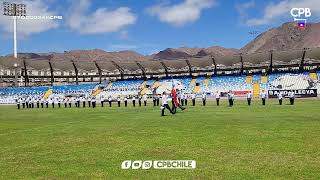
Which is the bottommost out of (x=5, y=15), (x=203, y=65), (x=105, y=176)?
(x=105, y=176)

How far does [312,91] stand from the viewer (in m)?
58.0

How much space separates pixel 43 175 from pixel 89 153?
289 centimetres

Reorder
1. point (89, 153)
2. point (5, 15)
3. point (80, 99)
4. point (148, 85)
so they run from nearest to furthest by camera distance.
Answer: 1. point (89, 153)
2. point (80, 99)
3. point (148, 85)
4. point (5, 15)

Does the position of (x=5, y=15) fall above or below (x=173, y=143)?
above

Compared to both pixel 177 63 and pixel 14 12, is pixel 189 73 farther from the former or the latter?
pixel 14 12

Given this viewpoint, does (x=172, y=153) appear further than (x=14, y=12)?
No

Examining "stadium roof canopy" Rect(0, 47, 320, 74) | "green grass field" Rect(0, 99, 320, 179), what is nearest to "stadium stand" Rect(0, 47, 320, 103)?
"stadium roof canopy" Rect(0, 47, 320, 74)

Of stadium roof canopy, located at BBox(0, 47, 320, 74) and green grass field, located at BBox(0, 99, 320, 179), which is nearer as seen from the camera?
green grass field, located at BBox(0, 99, 320, 179)

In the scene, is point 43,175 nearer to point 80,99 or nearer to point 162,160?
point 162,160

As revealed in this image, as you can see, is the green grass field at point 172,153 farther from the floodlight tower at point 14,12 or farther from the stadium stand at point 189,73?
the floodlight tower at point 14,12

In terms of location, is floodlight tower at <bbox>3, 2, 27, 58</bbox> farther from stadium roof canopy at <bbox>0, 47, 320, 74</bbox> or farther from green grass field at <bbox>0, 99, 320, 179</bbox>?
green grass field at <bbox>0, 99, 320, 179</bbox>

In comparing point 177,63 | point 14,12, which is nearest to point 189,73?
point 177,63

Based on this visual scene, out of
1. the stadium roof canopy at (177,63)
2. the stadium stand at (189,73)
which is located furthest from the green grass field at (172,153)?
the stadium roof canopy at (177,63)

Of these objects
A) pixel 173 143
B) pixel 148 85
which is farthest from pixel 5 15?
pixel 173 143
